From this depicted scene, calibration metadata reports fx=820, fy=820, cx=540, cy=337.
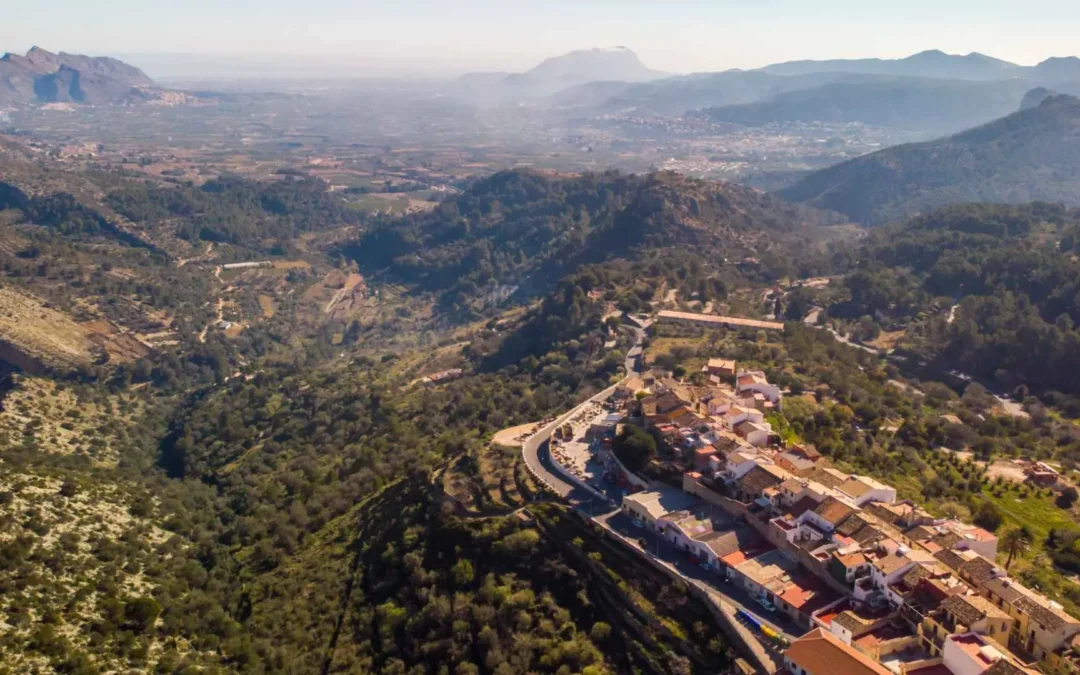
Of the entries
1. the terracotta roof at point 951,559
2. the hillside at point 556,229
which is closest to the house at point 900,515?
the terracotta roof at point 951,559

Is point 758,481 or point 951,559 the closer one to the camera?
point 951,559

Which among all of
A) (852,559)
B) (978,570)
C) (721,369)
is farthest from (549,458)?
(978,570)

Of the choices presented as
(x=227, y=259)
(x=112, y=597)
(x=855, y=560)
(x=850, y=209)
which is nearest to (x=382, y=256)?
(x=227, y=259)

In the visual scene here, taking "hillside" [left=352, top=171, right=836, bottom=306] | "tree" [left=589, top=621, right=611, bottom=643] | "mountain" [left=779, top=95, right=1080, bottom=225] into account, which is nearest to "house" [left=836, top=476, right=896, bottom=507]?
"tree" [left=589, top=621, right=611, bottom=643]

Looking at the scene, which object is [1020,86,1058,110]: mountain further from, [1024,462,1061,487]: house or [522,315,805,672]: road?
[522,315,805,672]: road

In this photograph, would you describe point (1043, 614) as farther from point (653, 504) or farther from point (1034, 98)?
point (1034, 98)
